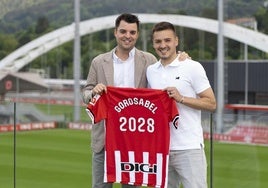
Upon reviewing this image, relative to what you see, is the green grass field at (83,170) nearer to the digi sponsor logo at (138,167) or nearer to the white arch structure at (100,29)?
the digi sponsor logo at (138,167)

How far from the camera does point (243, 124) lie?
15.4m

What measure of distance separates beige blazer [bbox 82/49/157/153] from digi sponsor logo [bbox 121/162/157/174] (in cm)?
25

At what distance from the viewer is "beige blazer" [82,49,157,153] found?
511cm

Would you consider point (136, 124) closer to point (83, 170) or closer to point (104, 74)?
point (104, 74)

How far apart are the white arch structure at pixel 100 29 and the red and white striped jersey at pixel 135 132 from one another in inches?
1211

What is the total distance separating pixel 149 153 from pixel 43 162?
7.59 m

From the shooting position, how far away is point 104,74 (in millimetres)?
5125

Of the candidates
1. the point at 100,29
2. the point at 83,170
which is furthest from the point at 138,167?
the point at 100,29

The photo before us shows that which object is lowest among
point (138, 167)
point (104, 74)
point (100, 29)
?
point (138, 167)

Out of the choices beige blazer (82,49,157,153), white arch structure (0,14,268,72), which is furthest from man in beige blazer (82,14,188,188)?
white arch structure (0,14,268,72)

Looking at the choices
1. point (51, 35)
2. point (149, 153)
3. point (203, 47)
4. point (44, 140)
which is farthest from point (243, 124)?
point (203, 47)

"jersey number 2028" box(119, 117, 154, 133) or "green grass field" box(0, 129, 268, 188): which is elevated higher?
"jersey number 2028" box(119, 117, 154, 133)

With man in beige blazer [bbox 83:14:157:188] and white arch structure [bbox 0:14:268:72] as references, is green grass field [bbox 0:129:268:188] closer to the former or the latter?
man in beige blazer [bbox 83:14:157:188]

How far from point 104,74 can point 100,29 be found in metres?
38.7
